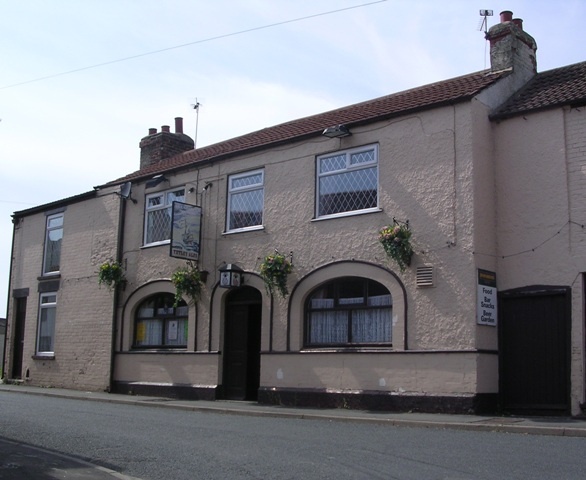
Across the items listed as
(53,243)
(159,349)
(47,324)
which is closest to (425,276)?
(159,349)

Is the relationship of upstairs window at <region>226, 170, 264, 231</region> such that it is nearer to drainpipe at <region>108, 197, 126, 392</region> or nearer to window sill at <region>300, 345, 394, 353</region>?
window sill at <region>300, 345, 394, 353</region>

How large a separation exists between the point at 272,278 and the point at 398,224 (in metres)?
Result: 3.27

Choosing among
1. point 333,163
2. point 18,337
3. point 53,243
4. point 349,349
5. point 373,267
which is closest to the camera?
point 373,267

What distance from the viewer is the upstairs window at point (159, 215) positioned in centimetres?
1972

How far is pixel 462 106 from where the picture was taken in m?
14.1

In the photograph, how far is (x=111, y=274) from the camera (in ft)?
66.5

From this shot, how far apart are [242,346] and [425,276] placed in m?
5.46

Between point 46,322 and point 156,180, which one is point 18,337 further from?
point 156,180

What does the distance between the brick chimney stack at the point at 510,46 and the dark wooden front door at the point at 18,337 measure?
16698mm

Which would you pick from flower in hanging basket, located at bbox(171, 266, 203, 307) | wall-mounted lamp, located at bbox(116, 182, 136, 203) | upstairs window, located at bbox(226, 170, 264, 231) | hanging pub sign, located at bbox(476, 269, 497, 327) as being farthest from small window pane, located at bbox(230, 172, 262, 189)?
hanging pub sign, located at bbox(476, 269, 497, 327)

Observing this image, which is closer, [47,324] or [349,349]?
[349,349]

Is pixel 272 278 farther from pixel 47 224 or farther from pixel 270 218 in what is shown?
pixel 47 224

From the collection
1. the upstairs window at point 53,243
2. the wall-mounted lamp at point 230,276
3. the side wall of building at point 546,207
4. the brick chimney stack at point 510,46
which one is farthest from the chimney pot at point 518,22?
the upstairs window at point 53,243

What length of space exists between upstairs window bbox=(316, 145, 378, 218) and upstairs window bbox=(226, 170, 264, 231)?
1.81 metres
